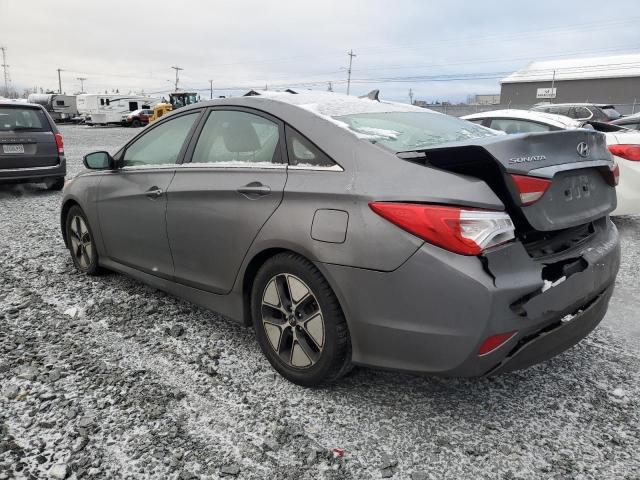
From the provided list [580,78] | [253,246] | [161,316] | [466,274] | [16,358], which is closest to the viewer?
[466,274]

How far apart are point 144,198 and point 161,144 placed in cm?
41

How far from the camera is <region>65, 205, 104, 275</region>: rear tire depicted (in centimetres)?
428

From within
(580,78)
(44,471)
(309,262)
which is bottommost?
(44,471)

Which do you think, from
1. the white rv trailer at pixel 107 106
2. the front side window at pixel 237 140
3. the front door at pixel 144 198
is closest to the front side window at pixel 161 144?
the front door at pixel 144 198

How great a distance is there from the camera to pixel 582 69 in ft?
191

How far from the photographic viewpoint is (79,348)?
3.09m

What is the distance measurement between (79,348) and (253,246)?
1333 millimetres

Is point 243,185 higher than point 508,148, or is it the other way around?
point 508,148

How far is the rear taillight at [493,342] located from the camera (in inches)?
80.0

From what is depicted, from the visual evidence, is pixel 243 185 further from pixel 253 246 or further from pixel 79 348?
pixel 79 348

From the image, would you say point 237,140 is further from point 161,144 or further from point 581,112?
point 581,112

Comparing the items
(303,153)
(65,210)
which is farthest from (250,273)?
(65,210)

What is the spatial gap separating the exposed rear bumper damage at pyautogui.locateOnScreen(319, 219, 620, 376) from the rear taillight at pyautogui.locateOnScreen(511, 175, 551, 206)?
20 centimetres

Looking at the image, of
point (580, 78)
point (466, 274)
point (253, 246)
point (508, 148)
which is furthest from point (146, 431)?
point (580, 78)
